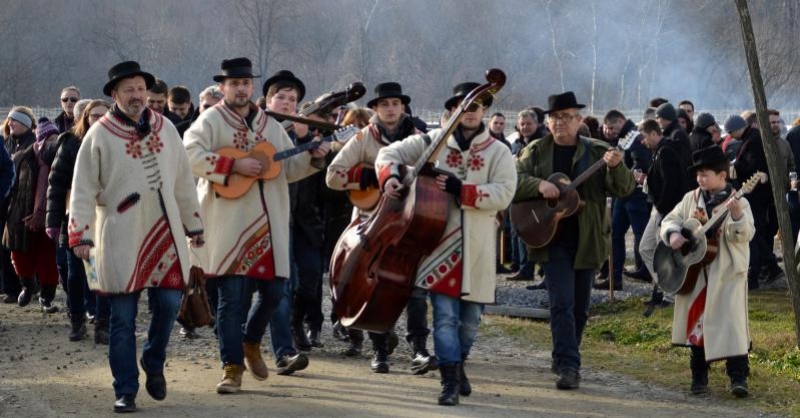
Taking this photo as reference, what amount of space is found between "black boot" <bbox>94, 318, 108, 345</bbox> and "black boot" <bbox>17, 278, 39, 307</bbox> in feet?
8.70

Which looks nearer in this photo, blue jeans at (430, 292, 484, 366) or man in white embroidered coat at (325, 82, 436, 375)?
blue jeans at (430, 292, 484, 366)

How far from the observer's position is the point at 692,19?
184ft

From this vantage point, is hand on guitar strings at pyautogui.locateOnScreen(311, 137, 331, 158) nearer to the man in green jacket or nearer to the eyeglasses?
the man in green jacket

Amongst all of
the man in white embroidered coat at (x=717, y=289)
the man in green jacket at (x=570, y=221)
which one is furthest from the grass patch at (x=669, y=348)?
the man in green jacket at (x=570, y=221)

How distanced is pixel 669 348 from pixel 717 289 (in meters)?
2.31

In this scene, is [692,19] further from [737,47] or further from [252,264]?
[252,264]

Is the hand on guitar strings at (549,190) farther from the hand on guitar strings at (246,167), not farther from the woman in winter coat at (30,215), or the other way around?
the woman in winter coat at (30,215)

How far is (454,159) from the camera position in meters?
9.47

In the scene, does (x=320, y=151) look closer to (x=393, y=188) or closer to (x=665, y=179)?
(x=393, y=188)

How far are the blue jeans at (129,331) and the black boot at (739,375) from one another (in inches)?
138

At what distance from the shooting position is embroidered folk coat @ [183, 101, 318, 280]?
938cm

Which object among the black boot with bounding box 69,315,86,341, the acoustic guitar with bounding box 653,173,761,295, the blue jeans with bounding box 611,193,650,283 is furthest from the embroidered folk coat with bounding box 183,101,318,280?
the blue jeans with bounding box 611,193,650,283

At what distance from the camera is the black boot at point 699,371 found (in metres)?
10.0

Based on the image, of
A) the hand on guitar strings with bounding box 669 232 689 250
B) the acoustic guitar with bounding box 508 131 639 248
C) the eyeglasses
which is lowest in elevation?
the hand on guitar strings with bounding box 669 232 689 250
